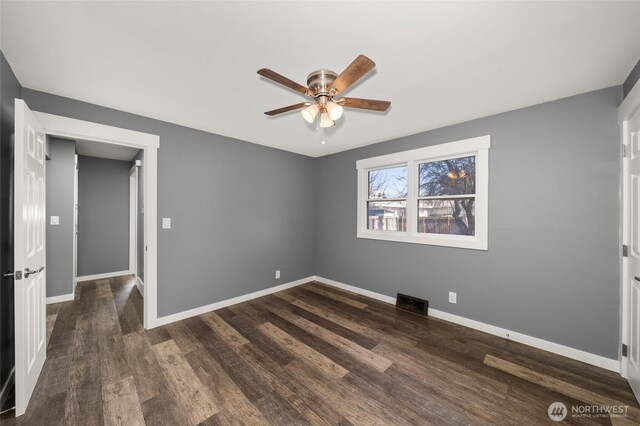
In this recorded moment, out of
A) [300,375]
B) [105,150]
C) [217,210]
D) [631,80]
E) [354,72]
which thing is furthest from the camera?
[105,150]

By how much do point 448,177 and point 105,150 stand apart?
5.70 metres

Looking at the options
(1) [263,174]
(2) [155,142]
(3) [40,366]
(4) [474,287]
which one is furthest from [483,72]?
(3) [40,366]

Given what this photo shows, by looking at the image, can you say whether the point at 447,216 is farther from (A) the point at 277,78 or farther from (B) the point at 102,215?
(B) the point at 102,215

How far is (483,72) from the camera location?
1.90 metres

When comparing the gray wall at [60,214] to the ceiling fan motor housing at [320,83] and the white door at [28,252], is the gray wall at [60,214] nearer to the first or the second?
the white door at [28,252]

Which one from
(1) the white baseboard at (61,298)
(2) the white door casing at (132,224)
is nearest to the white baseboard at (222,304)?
(1) the white baseboard at (61,298)

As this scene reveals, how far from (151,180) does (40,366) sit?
6.22 ft

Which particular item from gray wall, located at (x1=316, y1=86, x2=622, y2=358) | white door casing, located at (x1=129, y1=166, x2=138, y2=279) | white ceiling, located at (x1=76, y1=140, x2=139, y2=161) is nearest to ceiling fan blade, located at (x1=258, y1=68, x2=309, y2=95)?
gray wall, located at (x1=316, y1=86, x2=622, y2=358)

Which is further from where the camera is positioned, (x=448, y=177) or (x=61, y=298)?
(x=61, y=298)

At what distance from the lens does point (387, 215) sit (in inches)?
152

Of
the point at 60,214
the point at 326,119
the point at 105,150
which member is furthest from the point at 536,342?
the point at 105,150

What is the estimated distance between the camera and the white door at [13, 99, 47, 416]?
5.18 feet

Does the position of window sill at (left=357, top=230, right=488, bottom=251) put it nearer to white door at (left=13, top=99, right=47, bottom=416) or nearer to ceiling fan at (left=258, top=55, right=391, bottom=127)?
ceiling fan at (left=258, top=55, right=391, bottom=127)

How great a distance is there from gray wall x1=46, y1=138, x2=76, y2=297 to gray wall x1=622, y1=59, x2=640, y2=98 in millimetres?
6525
